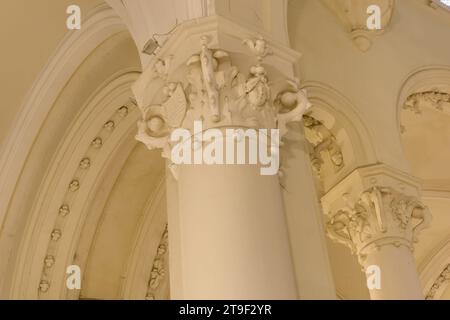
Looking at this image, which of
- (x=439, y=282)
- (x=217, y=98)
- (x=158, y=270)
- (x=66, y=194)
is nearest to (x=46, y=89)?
(x=66, y=194)

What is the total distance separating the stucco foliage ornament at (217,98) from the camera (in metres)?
4.36

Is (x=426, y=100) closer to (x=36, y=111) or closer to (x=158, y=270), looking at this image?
(x=158, y=270)

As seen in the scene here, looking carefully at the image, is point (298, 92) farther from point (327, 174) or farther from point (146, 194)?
point (146, 194)

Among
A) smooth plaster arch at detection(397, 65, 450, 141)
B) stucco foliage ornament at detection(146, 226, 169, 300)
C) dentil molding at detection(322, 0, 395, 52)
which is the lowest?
stucco foliage ornament at detection(146, 226, 169, 300)

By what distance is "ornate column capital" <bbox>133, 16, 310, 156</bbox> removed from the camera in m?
4.39

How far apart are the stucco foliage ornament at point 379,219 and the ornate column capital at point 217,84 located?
170 centimetres

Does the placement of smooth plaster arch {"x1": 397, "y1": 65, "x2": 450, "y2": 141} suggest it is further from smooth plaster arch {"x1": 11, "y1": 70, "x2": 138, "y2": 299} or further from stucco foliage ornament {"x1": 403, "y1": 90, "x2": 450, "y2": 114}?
smooth plaster arch {"x1": 11, "y1": 70, "x2": 138, "y2": 299}

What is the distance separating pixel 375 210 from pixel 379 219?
96mm

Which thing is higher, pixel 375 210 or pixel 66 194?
pixel 66 194

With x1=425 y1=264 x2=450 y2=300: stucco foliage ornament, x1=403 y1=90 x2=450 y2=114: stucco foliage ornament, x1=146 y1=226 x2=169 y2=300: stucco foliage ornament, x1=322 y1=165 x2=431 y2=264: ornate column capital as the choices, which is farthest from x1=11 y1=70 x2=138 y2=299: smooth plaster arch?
x1=425 y1=264 x2=450 y2=300: stucco foliage ornament

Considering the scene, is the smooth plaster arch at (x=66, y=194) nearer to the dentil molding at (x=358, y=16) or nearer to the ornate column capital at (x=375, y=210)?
the dentil molding at (x=358, y=16)

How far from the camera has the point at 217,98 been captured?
4.36 meters

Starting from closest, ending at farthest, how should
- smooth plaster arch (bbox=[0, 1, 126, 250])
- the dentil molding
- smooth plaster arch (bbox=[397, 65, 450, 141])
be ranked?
smooth plaster arch (bbox=[0, 1, 126, 250])
the dentil molding
smooth plaster arch (bbox=[397, 65, 450, 141])
